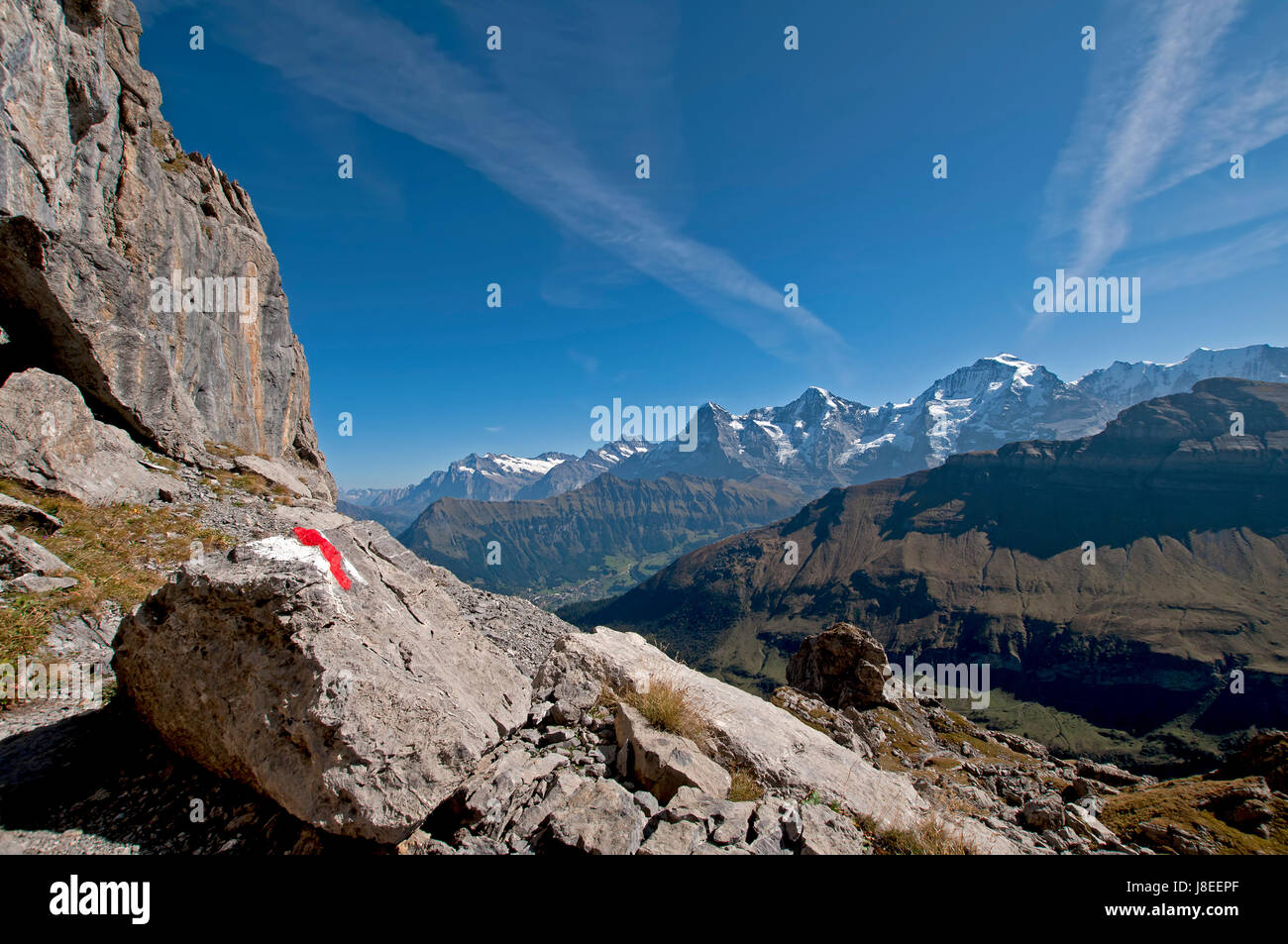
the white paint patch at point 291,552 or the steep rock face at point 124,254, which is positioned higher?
the steep rock face at point 124,254

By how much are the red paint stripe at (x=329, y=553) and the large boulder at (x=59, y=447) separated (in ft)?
57.0

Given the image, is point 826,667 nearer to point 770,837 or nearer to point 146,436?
point 770,837

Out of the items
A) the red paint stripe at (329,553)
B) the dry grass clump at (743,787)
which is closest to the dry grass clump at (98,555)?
the red paint stripe at (329,553)

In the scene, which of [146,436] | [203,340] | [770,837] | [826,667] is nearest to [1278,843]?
[770,837]

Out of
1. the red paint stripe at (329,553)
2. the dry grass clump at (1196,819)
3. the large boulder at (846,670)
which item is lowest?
the large boulder at (846,670)

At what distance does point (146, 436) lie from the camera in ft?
86.8

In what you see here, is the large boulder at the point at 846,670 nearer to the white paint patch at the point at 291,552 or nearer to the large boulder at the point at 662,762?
the large boulder at the point at 662,762

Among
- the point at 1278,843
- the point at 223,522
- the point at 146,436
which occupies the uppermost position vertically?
the point at 146,436

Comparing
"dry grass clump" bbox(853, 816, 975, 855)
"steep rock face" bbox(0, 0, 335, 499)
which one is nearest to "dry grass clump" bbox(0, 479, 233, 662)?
"steep rock face" bbox(0, 0, 335, 499)

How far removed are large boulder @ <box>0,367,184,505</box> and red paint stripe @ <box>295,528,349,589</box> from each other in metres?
17.4

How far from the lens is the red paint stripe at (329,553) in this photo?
7.59 m

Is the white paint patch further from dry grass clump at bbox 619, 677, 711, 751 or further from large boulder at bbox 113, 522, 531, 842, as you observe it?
dry grass clump at bbox 619, 677, 711, 751
